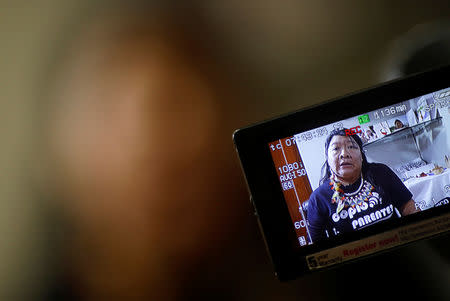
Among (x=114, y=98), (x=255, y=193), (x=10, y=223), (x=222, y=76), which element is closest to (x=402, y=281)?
(x=255, y=193)

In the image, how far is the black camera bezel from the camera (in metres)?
0.60

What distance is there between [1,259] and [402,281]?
856 millimetres

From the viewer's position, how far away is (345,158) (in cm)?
61

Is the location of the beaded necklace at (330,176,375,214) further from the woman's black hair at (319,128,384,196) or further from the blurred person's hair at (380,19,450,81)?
the blurred person's hair at (380,19,450,81)

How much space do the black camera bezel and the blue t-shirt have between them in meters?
0.02

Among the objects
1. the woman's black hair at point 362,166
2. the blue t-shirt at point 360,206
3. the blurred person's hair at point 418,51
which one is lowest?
the blue t-shirt at point 360,206

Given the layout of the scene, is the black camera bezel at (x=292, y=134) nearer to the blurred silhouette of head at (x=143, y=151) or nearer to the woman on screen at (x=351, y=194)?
the woman on screen at (x=351, y=194)

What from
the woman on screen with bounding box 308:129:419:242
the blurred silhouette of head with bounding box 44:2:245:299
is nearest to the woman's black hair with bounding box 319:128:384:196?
the woman on screen with bounding box 308:129:419:242

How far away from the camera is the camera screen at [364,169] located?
600mm

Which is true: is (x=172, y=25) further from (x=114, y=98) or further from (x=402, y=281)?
(x=402, y=281)

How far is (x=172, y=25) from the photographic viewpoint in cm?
76

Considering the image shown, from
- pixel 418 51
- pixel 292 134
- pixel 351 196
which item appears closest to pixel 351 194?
pixel 351 196

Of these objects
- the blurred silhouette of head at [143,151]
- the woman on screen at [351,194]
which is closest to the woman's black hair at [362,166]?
the woman on screen at [351,194]

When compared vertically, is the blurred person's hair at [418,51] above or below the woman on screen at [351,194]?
above
